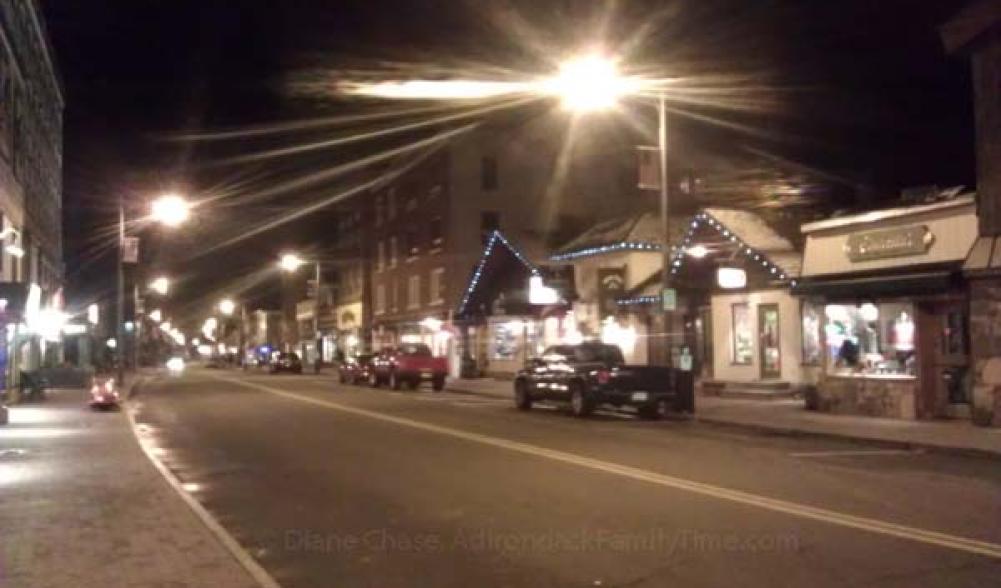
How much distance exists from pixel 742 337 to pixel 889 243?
797 centimetres

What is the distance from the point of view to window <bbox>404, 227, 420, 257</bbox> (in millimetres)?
59844

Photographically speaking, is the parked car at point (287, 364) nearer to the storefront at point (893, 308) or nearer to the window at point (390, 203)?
the window at point (390, 203)

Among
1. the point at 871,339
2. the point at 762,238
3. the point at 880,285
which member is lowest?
the point at 871,339

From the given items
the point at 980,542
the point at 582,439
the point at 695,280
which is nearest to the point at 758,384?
the point at 695,280

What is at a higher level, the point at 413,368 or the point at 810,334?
the point at 810,334

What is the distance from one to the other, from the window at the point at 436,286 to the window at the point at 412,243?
2471 millimetres

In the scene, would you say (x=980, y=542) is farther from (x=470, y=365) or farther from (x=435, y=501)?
(x=470, y=365)

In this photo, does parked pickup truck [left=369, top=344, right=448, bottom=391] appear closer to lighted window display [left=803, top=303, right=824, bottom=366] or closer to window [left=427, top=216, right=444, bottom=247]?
window [left=427, top=216, right=444, bottom=247]

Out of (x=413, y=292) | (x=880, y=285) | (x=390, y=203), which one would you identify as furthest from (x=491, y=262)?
Result: (x=880, y=285)

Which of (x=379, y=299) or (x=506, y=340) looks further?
(x=379, y=299)

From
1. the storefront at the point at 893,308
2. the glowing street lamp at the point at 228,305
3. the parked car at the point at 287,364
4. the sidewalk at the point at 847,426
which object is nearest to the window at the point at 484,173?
the parked car at the point at 287,364

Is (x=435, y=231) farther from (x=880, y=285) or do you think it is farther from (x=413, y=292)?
(x=880, y=285)

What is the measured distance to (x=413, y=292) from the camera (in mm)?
60719

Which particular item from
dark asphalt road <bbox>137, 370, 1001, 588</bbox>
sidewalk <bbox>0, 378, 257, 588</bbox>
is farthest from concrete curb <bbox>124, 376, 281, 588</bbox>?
dark asphalt road <bbox>137, 370, 1001, 588</bbox>
